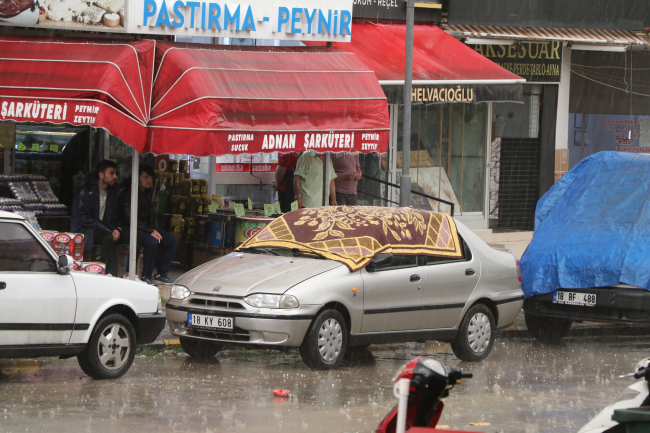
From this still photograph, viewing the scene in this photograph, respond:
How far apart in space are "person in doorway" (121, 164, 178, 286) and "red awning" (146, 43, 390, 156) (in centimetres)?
102

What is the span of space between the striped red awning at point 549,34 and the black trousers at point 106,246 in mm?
8459

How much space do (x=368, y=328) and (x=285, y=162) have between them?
631 centimetres

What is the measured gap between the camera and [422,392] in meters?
4.43

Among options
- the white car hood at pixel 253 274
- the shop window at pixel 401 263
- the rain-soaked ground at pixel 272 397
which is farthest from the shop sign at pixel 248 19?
the shop window at pixel 401 263

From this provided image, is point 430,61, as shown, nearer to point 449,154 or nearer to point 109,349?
point 449,154

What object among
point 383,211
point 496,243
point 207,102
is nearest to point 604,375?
point 383,211

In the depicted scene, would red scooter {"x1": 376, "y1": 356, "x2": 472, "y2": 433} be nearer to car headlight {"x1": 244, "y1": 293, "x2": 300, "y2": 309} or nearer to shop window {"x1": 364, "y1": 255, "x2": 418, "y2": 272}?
car headlight {"x1": 244, "y1": 293, "x2": 300, "y2": 309}

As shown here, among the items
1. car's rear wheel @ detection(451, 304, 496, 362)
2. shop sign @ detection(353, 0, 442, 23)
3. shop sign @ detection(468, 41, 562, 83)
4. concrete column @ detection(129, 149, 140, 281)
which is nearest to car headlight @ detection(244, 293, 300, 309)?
car's rear wheel @ detection(451, 304, 496, 362)

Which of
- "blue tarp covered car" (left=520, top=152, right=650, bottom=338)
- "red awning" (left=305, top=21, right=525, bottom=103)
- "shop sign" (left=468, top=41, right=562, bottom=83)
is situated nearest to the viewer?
"blue tarp covered car" (left=520, top=152, right=650, bottom=338)

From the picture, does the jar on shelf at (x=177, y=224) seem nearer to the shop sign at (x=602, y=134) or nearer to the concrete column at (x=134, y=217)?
the concrete column at (x=134, y=217)

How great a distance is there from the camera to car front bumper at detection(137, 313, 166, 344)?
9.18 m

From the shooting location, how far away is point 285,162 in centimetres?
1585

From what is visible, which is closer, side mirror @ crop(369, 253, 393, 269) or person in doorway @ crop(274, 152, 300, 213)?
side mirror @ crop(369, 253, 393, 269)

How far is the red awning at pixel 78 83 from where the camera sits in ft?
39.4
